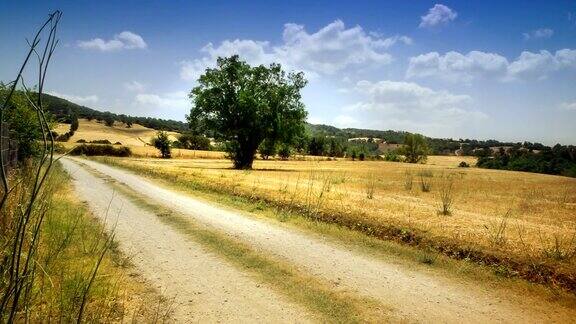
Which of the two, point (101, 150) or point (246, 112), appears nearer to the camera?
point (246, 112)

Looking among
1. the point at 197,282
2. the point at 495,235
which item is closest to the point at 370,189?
the point at 495,235

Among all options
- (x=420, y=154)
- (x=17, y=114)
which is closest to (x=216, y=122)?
(x=17, y=114)

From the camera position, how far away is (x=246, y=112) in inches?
1781

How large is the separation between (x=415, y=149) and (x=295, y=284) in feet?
399

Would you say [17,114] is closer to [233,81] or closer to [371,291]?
[371,291]

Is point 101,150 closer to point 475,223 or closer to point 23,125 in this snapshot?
point 23,125

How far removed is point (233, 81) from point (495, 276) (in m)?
42.5

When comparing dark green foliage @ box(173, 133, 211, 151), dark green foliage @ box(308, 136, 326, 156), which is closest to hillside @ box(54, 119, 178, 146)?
dark green foliage @ box(173, 133, 211, 151)

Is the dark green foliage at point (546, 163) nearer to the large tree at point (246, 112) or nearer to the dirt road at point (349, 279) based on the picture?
the large tree at point (246, 112)

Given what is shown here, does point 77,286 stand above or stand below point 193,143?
above

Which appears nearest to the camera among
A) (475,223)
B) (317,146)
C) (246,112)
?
(475,223)

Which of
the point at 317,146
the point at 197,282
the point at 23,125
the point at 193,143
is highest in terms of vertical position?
→ the point at 23,125

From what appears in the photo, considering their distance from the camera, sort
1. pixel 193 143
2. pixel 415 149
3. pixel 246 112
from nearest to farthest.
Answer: pixel 246 112, pixel 193 143, pixel 415 149

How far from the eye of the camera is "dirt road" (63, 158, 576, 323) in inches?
258
